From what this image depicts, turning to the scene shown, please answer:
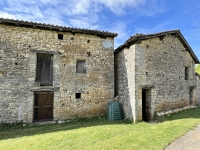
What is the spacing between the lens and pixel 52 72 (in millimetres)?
7262

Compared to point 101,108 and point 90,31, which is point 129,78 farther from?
point 90,31

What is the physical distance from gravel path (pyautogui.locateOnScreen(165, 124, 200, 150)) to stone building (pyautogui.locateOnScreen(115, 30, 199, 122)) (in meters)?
2.31

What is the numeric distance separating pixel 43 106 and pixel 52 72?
6.94 ft

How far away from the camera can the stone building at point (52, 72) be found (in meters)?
6.55

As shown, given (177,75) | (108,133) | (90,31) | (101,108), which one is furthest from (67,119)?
(177,75)

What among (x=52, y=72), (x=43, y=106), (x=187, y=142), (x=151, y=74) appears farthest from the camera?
(x=151, y=74)

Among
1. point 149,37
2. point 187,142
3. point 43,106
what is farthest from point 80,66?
point 187,142

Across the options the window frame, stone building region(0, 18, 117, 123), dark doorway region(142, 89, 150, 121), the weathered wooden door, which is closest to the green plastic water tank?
stone building region(0, 18, 117, 123)

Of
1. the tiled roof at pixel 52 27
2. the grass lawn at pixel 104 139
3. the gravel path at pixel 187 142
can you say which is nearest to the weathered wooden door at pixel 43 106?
the grass lawn at pixel 104 139

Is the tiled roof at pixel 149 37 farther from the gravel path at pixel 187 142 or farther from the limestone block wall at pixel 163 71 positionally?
the gravel path at pixel 187 142

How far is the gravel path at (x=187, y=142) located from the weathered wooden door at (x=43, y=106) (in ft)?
20.4

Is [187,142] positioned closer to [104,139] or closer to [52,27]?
[104,139]

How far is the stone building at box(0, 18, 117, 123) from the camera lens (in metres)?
6.55

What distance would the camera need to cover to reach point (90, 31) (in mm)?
7824
